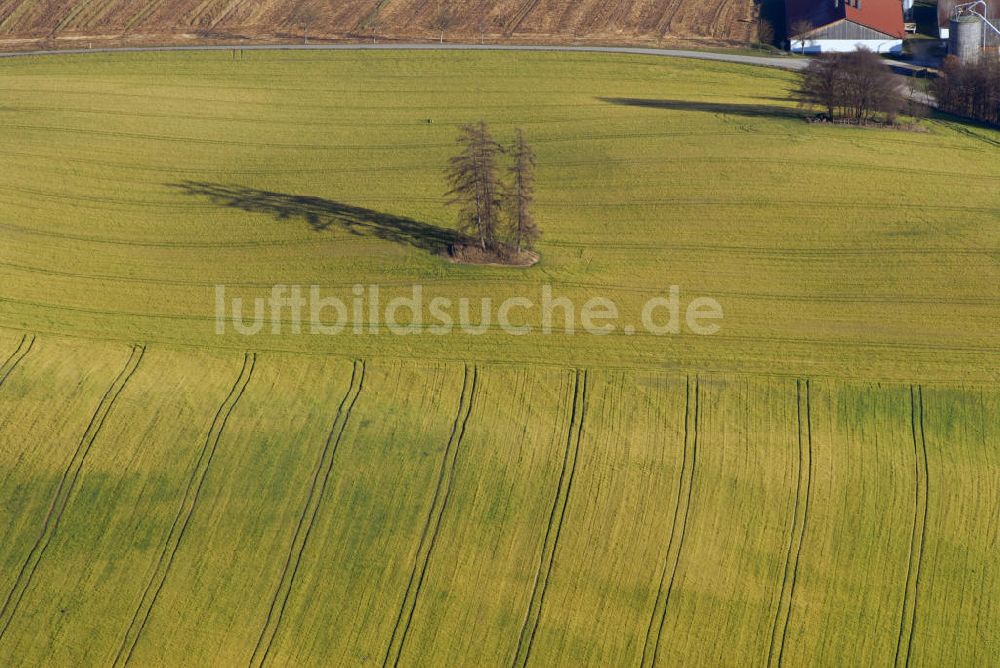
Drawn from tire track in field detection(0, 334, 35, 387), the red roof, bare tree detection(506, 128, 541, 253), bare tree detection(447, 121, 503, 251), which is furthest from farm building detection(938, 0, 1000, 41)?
tire track in field detection(0, 334, 35, 387)

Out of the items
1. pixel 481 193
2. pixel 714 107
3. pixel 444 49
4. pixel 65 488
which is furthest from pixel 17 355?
pixel 714 107

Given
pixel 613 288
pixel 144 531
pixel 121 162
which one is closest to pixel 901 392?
pixel 613 288

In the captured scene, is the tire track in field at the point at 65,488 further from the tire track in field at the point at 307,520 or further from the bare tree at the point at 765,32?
the bare tree at the point at 765,32

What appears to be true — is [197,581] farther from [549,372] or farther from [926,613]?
[926,613]

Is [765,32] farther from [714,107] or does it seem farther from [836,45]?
[714,107]

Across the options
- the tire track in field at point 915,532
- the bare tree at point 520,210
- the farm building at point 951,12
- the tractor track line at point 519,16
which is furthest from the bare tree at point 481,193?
the farm building at point 951,12
